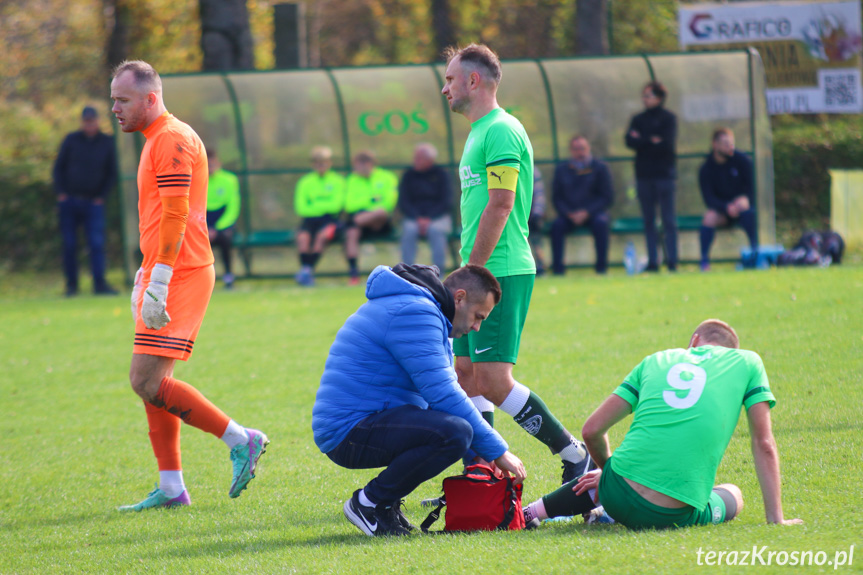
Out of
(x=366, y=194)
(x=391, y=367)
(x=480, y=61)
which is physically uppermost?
(x=480, y=61)

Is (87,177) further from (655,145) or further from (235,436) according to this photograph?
(235,436)

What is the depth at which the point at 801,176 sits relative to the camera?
19.1 metres

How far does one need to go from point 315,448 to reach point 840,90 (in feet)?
54.1

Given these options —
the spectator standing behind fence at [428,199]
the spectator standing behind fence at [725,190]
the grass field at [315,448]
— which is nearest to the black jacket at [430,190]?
the spectator standing behind fence at [428,199]

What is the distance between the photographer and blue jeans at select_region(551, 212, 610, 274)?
13.9 meters

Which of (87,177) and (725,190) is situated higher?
(87,177)

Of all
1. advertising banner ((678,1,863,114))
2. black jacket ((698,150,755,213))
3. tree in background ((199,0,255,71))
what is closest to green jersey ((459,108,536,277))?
black jacket ((698,150,755,213))

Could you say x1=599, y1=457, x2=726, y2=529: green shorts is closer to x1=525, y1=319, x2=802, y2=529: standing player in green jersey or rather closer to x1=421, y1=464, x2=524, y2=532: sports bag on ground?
x1=525, y1=319, x2=802, y2=529: standing player in green jersey

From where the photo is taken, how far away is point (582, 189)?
14039 millimetres

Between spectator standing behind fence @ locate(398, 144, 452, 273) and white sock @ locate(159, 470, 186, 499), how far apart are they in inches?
353

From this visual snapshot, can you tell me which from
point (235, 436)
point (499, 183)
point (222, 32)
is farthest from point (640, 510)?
point (222, 32)

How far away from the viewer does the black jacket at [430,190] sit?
14.0 m

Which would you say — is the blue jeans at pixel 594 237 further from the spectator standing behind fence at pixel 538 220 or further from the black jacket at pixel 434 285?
the black jacket at pixel 434 285

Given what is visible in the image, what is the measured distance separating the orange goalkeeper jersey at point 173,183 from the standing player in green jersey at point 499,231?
53.2 inches
